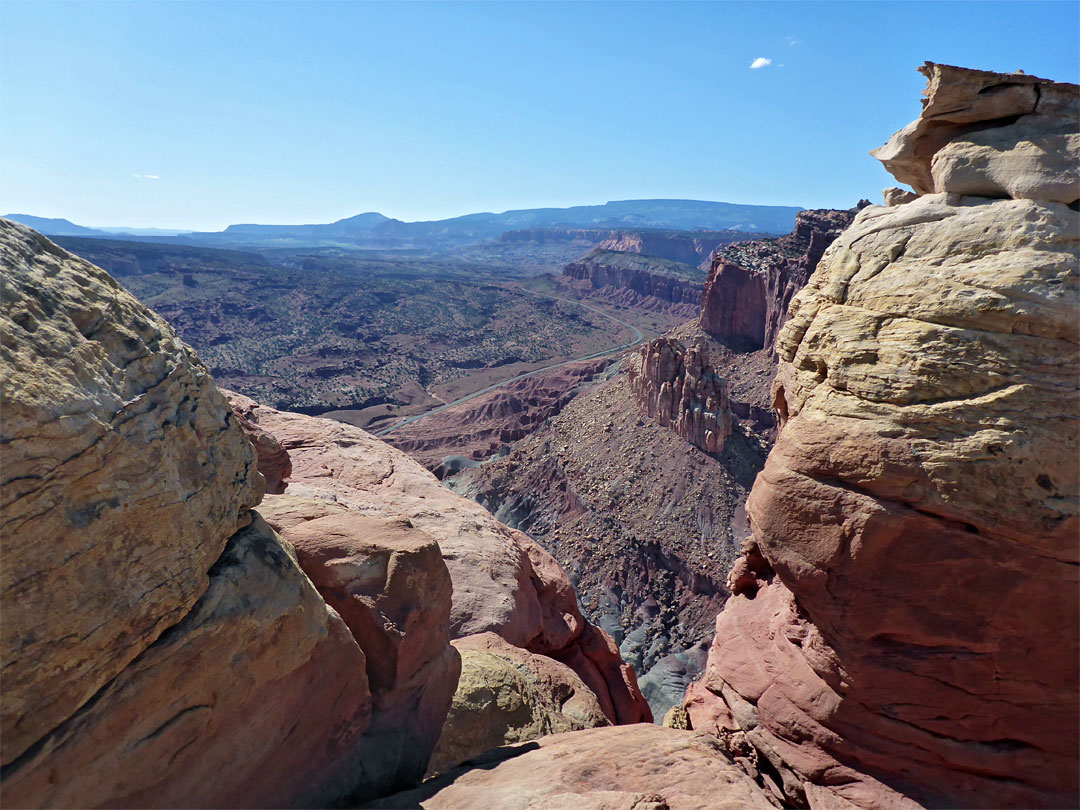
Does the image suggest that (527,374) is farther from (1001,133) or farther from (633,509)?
(1001,133)

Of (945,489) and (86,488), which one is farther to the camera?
(945,489)

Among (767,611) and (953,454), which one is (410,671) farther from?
(953,454)

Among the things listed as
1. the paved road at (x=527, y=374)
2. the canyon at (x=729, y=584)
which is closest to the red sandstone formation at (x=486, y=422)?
the paved road at (x=527, y=374)

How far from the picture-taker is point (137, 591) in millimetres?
7402

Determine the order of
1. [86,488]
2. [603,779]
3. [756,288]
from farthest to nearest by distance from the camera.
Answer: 1. [756,288]
2. [603,779]
3. [86,488]

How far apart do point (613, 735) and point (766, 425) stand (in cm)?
5364

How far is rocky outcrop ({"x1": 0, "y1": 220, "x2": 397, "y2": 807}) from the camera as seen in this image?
6.55 meters

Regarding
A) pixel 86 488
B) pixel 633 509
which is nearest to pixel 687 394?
pixel 633 509

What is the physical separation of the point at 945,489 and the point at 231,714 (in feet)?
32.4

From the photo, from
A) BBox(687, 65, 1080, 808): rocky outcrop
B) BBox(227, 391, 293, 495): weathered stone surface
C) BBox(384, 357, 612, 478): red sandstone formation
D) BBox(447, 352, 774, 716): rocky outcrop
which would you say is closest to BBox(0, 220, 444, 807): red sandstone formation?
BBox(687, 65, 1080, 808): rocky outcrop

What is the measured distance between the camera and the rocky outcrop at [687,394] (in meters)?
52.8

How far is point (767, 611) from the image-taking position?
41.4 feet

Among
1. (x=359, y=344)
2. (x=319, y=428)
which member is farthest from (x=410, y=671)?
(x=359, y=344)

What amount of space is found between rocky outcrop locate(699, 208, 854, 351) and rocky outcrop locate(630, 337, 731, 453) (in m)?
24.0
